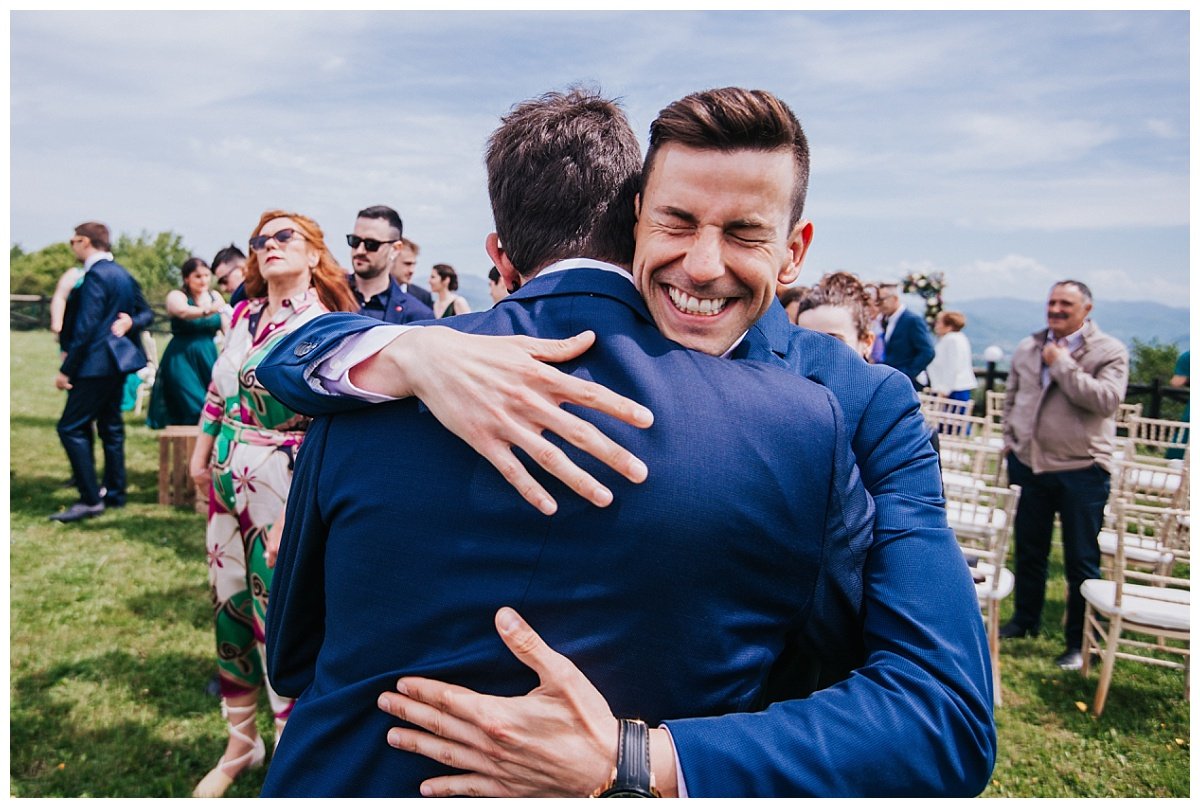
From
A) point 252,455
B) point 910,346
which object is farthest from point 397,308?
point 910,346

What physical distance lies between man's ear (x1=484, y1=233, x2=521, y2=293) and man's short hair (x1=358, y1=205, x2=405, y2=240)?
3.99m

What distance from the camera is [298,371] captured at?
152cm

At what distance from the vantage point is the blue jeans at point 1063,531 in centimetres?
589

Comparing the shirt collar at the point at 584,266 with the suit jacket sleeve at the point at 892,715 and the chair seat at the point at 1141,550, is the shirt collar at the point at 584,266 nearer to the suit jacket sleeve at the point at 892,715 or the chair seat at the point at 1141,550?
the suit jacket sleeve at the point at 892,715

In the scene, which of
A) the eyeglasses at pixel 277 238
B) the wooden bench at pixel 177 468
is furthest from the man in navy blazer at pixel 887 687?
the wooden bench at pixel 177 468

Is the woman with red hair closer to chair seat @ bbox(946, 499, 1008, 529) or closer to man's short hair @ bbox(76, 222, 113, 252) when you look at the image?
chair seat @ bbox(946, 499, 1008, 529)

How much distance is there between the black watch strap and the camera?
1.21 meters

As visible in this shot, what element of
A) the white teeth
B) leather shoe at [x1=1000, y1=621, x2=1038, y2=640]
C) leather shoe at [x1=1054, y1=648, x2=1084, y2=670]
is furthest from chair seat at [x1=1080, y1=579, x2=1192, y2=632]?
the white teeth

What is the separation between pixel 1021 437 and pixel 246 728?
5404 millimetres

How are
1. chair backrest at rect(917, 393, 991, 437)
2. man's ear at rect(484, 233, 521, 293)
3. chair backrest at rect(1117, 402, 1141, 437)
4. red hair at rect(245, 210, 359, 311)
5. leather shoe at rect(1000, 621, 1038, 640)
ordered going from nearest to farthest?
man's ear at rect(484, 233, 521, 293) → red hair at rect(245, 210, 359, 311) → leather shoe at rect(1000, 621, 1038, 640) → chair backrest at rect(917, 393, 991, 437) → chair backrest at rect(1117, 402, 1141, 437)

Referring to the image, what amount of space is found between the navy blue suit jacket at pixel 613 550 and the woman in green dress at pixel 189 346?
8.29m

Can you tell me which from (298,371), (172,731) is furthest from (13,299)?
(298,371)

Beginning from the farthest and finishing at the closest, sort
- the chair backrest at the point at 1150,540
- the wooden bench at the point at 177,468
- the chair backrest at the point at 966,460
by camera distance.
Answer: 1. the wooden bench at the point at 177,468
2. the chair backrest at the point at 966,460
3. the chair backrest at the point at 1150,540

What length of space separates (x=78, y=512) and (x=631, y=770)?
849 centimetres
